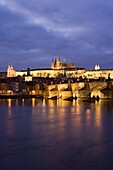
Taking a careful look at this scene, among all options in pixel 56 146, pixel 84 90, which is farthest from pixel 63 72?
pixel 56 146

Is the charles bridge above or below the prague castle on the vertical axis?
below

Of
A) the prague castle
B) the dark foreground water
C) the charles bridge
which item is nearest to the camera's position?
the dark foreground water

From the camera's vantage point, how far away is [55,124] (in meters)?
17.1

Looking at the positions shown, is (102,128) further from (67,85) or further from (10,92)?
(10,92)

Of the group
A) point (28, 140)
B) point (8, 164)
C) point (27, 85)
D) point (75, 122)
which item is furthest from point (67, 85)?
point (8, 164)

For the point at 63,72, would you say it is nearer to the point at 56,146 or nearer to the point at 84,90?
the point at 84,90

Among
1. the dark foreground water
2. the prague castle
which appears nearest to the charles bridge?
the dark foreground water

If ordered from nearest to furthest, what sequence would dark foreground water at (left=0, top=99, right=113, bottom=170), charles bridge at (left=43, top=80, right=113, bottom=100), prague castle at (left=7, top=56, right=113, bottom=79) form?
dark foreground water at (left=0, top=99, right=113, bottom=170) → charles bridge at (left=43, top=80, right=113, bottom=100) → prague castle at (left=7, top=56, right=113, bottom=79)

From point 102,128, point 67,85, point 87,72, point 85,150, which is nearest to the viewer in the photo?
point 85,150

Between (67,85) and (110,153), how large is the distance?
34.0m

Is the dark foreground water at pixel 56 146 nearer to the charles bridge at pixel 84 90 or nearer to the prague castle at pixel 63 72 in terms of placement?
the charles bridge at pixel 84 90

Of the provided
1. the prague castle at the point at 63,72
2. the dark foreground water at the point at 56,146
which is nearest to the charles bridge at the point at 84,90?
the dark foreground water at the point at 56,146

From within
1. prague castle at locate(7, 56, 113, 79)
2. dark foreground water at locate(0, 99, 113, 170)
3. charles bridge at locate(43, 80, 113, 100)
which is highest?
prague castle at locate(7, 56, 113, 79)

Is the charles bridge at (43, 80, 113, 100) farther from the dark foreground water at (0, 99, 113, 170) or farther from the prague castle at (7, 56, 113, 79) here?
the prague castle at (7, 56, 113, 79)
